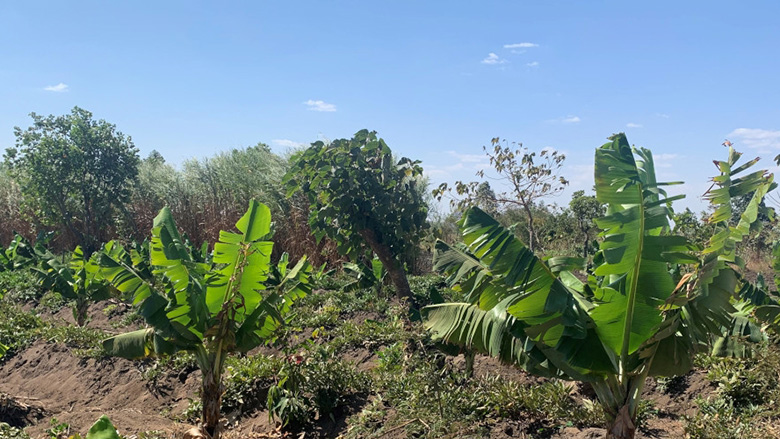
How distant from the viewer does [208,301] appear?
5277mm

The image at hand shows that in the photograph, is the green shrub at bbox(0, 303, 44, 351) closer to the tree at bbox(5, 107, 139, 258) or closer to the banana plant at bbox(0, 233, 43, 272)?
the banana plant at bbox(0, 233, 43, 272)

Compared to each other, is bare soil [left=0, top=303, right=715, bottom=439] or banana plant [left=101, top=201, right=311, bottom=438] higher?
banana plant [left=101, top=201, right=311, bottom=438]

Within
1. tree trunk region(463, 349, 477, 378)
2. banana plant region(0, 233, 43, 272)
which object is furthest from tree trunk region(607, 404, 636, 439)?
banana plant region(0, 233, 43, 272)

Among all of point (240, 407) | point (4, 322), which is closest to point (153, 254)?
point (240, 407)

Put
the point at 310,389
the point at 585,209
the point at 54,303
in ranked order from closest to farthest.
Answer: the point at 310,389
the point at 54,303
the point at 585,209

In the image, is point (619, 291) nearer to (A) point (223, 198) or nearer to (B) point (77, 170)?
(A) point (223, 198)

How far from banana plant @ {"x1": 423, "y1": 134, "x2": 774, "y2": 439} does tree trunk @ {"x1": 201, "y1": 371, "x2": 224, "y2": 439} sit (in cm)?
280

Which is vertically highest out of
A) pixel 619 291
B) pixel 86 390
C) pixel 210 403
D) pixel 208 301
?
pixel 619 291

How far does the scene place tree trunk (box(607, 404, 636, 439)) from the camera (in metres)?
3.76

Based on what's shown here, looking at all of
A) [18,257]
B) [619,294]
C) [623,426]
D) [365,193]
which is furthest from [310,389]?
[18,257]

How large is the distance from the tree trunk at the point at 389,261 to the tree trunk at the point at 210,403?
3699 millimetres

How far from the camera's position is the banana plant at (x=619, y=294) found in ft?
11.0

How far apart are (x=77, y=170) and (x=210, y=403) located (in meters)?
18.7

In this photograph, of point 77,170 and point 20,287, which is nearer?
point 20,287
